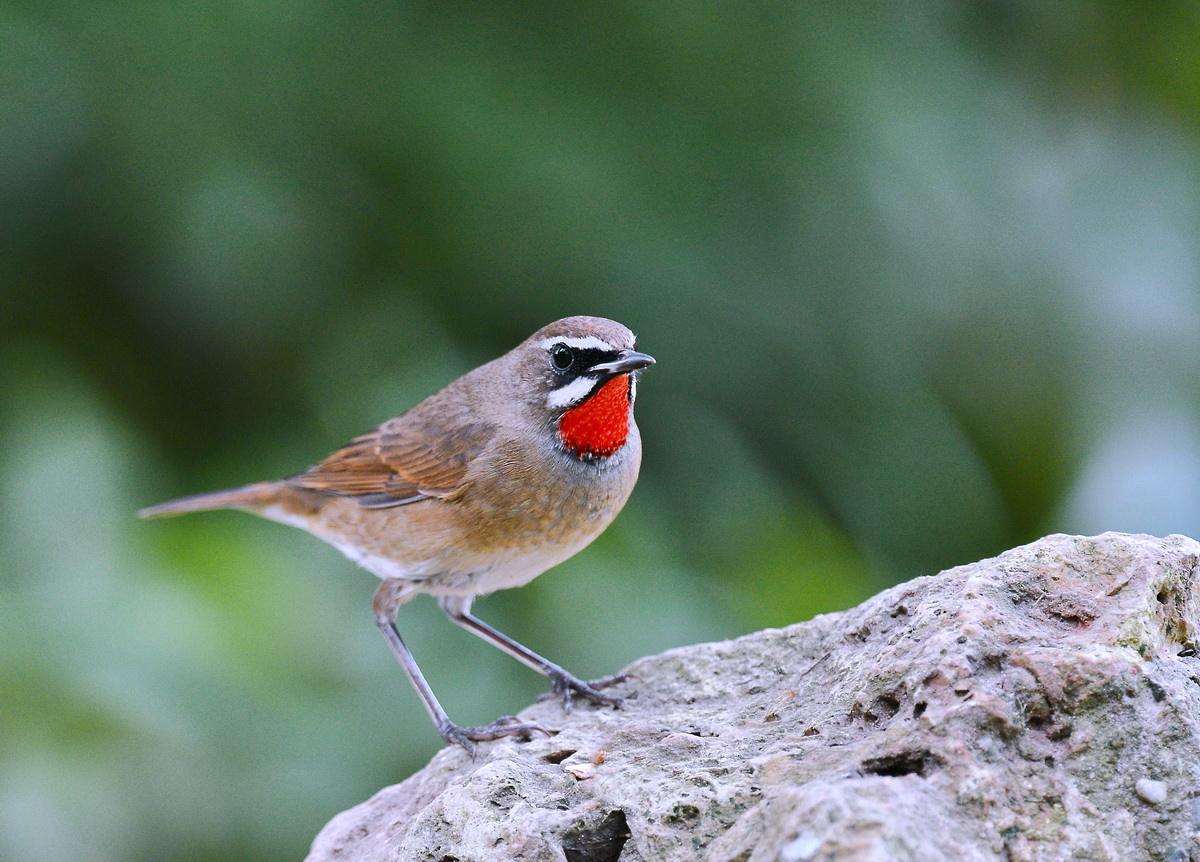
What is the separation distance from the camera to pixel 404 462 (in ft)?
15.9

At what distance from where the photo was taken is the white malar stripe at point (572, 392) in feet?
14.1

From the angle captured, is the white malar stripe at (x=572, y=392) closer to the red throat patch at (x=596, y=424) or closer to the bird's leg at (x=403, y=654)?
the red throat patch at (x=596, y=424)

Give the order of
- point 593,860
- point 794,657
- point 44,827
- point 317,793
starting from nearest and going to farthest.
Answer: point 593,860, point 794,657, point 44,827, point 317,793

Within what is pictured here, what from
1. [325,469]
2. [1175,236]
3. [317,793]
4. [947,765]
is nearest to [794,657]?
[947,765]

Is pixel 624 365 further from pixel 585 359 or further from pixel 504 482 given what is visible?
pixel 504 482

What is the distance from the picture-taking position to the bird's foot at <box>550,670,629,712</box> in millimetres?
3834

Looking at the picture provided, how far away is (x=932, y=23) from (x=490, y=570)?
3451 millimetres

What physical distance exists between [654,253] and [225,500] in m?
2.08

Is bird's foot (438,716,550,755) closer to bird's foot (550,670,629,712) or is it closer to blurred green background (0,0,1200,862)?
bird's foot (550,670,629,712)

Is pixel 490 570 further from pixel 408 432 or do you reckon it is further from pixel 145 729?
pixel 145 729

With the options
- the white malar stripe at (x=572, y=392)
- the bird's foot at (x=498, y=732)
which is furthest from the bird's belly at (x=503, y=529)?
the bird's foot at (x=498, y=732)

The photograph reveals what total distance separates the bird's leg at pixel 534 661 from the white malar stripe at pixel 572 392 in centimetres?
85

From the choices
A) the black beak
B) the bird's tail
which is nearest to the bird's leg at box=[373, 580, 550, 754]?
the bird's tail

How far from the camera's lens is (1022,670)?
7.84 feet
